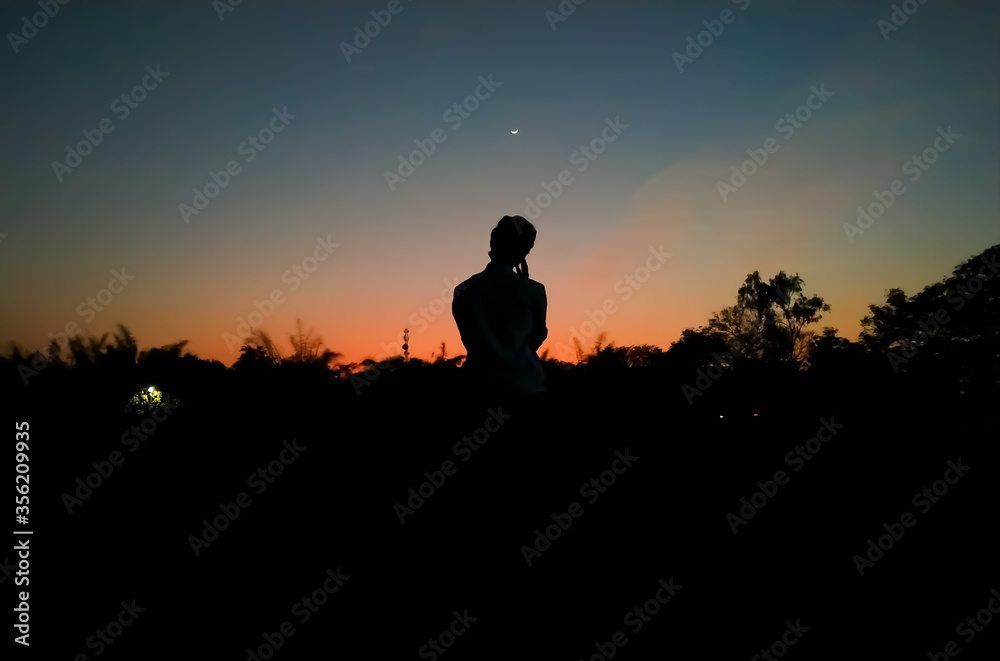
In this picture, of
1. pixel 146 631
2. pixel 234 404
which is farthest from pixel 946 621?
pixel 234 404

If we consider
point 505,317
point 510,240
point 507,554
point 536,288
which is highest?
point 510,240

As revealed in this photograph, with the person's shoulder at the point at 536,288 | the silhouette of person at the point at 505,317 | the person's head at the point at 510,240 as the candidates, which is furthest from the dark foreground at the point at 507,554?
the person's head at the point at 510,240

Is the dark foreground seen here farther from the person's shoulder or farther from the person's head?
the person's head

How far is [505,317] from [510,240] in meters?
0.69

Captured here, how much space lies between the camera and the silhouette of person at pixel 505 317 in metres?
4.79

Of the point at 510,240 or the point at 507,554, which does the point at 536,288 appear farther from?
the point at 507,554

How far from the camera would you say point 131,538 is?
6.46m

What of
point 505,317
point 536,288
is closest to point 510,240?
point 536,288

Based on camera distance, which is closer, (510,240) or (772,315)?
(510,240)

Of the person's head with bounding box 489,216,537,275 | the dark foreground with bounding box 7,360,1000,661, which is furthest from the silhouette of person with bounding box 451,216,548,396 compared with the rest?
the dark foreground with bounding box 7,360,1000,661

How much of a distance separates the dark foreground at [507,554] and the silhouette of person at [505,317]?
286 mm

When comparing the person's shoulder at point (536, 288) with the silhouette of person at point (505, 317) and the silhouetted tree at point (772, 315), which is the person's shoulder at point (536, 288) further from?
the silhouetted tree at point (772, 315)

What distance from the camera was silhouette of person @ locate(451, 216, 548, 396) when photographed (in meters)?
4.79

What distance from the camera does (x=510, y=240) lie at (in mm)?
5090
